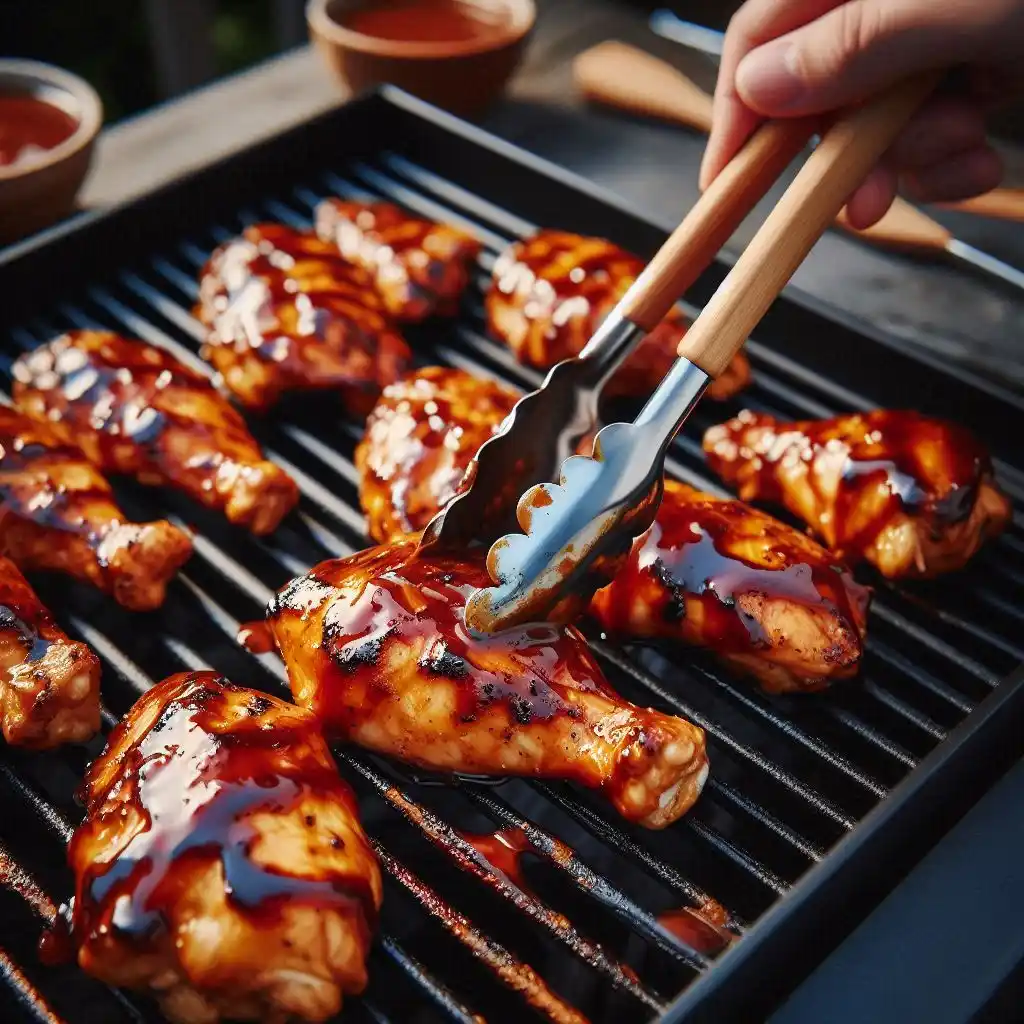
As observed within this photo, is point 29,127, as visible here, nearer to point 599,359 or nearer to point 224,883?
point 599,359

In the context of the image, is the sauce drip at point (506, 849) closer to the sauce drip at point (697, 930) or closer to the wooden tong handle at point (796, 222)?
the sauce drip at point (697, 930)

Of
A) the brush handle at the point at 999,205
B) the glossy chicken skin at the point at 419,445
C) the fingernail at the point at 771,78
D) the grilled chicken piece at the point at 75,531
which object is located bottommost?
the grilled chicken piece at the point at 75,531

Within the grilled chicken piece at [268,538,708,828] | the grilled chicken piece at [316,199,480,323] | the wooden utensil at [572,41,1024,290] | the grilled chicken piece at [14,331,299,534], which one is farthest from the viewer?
the wooden utensil at [572,41,1024,290]

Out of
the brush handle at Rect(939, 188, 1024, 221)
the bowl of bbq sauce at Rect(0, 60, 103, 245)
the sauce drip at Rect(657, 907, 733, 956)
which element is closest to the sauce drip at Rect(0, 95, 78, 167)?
the bowl of bbq sauce at Rect(0, 60, 103, 245)

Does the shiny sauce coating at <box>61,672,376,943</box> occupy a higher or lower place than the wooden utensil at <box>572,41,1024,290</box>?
lower

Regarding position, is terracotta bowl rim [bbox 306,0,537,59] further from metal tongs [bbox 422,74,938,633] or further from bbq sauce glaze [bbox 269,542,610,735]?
bbq sauce glaze [bbox 269,542,610,735]

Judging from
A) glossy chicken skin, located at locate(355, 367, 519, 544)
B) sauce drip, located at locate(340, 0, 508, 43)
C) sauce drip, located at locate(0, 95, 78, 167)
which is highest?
sauce drip, located at locate(340, 0, 508, 43)

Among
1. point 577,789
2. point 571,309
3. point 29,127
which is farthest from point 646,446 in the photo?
point 29,127

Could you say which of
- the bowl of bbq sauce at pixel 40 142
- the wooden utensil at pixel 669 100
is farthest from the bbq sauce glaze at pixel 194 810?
the wooden utensil at pixel 669 100
